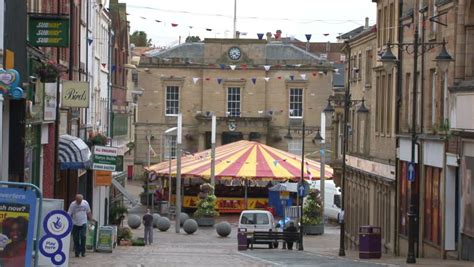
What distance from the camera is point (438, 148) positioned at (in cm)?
3444

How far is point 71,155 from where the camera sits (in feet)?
110

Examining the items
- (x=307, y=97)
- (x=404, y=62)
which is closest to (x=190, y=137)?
(x=307, y=97)

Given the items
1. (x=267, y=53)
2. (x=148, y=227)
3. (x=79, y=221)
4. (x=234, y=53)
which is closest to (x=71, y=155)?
(x=79, y=221)

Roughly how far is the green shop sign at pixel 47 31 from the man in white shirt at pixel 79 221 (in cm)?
455

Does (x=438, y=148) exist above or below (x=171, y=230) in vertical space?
above

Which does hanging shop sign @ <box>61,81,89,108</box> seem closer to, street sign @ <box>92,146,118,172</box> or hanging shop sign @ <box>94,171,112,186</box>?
street sign @ <box>92,146,118,172</box>

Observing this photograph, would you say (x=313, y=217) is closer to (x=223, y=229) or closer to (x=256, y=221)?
(x=223, y=229)

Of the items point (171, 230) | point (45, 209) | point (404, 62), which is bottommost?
point (171, 230)

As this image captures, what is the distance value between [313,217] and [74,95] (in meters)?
27.4

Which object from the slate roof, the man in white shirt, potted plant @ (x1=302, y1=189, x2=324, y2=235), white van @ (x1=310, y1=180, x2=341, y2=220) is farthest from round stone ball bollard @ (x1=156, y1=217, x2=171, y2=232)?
the slate roof

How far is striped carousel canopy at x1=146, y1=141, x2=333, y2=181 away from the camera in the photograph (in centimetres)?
7119

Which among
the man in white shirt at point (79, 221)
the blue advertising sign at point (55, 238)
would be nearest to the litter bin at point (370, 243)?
the man in white shirt at point (79, 221)

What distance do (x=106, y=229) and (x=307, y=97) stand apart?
62.9 m

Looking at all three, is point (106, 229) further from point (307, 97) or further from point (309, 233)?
point (307, 97)
